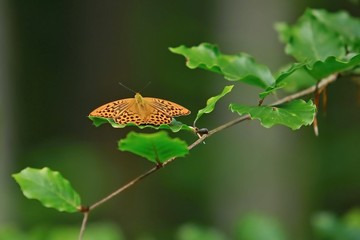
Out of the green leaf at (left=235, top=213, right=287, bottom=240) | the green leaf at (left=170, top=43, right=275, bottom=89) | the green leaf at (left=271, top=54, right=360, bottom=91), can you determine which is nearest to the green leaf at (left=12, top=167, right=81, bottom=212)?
the green leaf at (left=170, top=43, right=275, bottom=89)

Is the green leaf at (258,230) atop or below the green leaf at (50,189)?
below

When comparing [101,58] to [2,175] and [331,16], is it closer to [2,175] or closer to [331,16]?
[2,175]

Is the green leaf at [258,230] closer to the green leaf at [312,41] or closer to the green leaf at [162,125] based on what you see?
the green leaf at [312,41]

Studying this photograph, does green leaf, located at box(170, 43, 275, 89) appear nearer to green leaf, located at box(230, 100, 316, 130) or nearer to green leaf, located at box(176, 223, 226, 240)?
green leaf, located at box(230, 100, 316, 130)

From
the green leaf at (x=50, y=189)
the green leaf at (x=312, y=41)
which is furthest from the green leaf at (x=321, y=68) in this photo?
the green leaf at (x=50, y=189)

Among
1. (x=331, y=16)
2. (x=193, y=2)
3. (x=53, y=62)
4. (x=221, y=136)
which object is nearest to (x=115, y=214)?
(x=221, y=136)

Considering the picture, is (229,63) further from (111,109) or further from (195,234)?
(195,234)
